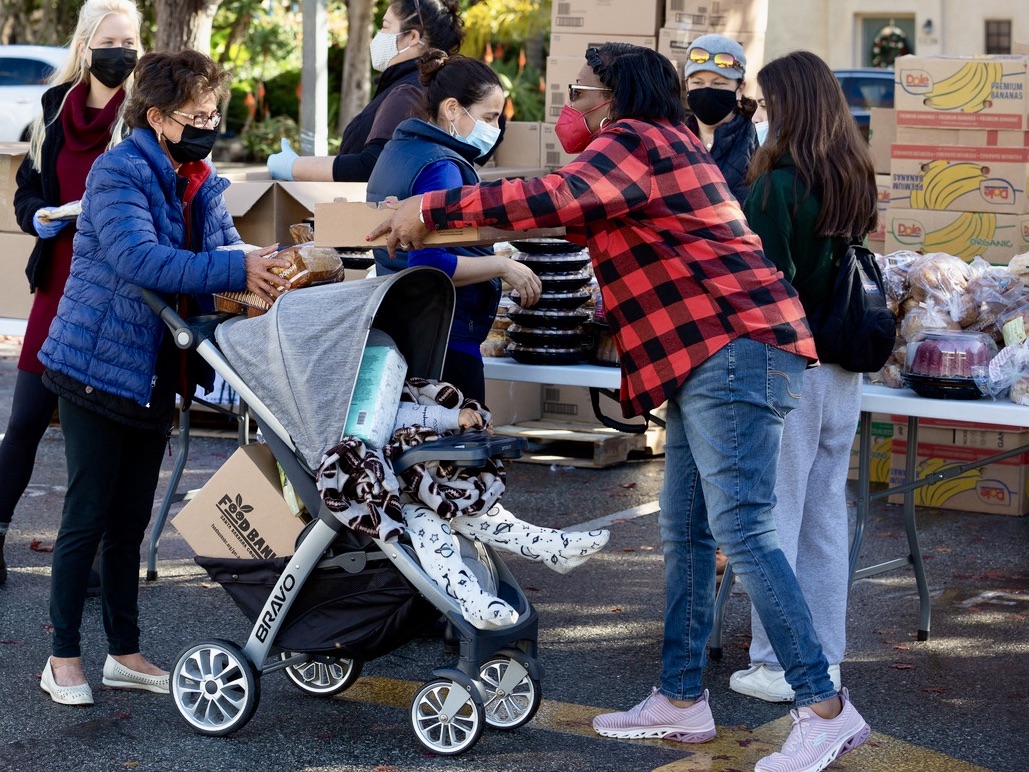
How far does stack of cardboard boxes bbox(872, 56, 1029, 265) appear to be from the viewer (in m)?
6.46

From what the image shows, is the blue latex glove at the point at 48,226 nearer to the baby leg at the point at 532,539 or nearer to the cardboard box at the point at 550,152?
the baby leg at the point at 532,539

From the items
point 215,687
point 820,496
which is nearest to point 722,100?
point 820,496

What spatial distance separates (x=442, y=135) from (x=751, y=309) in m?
1.20

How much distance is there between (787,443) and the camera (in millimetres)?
4094

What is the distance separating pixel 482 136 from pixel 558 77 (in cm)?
380

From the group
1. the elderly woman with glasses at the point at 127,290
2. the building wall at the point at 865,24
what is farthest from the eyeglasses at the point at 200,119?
the building wall at the point at 865,24

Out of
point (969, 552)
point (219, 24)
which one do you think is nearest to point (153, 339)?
point (969, 552)

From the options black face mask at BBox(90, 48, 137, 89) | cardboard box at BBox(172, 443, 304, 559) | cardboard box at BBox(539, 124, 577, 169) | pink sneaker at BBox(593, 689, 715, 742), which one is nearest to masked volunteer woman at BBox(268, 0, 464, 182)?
black face mask at BBox(90, 48, 137, 89)

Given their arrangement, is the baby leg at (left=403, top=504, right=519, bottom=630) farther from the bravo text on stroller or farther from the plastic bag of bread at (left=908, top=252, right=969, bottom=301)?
the plastic bag of bread at (left=908, top=252, right=969, bottom=301)

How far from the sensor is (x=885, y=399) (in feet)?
14.9

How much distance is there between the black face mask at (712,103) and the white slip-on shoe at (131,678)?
9.97ft

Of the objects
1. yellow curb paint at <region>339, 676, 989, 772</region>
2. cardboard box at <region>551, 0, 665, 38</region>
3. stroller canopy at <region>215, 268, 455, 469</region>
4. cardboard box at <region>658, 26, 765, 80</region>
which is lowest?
yellow curb paint at <region>339, 676, 989, 772</region>

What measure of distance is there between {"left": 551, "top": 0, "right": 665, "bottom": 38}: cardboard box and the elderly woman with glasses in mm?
4276

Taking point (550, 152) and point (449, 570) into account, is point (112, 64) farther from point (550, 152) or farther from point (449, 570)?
point (550, 152)
